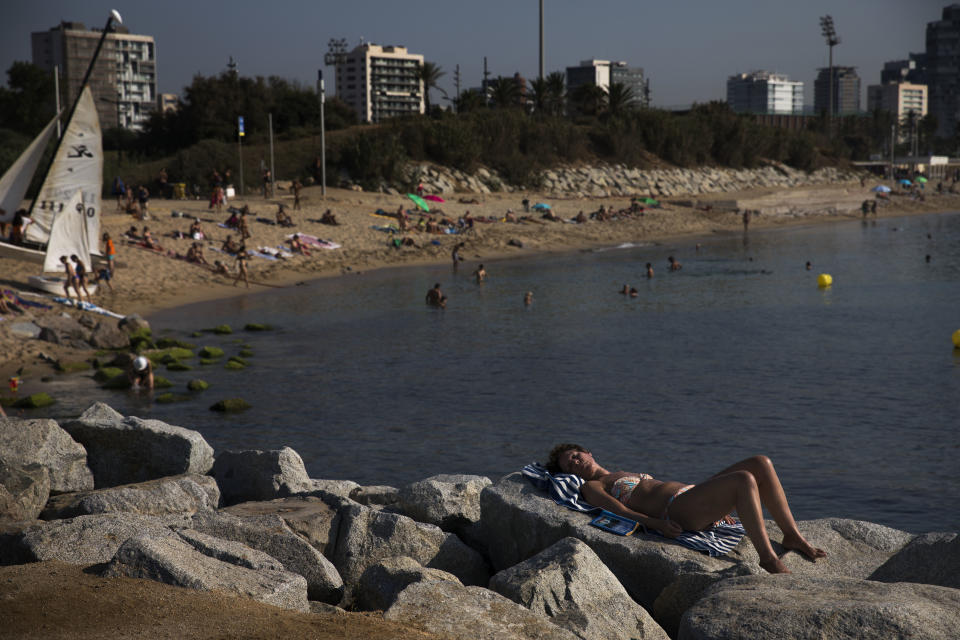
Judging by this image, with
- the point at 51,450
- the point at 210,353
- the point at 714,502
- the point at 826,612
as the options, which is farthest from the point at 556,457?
the point at 210,353

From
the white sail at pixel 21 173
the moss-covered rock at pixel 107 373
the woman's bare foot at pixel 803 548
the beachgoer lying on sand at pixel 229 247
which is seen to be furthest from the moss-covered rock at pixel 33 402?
the beachgoer lying on sand at pixel 229 247

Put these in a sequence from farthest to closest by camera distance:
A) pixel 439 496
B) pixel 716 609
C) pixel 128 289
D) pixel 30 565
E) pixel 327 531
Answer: pixel 128 289 < pixel 439 496 < pixel 327 531 < pixel 30 565 < pixel 716 609

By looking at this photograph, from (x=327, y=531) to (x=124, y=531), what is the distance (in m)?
1.54

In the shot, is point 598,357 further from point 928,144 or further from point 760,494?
point 928,144

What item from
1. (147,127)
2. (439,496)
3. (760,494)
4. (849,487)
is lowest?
(849,487)

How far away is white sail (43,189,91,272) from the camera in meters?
27.5

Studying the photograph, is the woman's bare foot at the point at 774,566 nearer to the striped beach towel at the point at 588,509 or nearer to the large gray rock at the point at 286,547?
the striped beach towel at the point at 588,509

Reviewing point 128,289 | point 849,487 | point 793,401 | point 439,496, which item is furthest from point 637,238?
point 439,496

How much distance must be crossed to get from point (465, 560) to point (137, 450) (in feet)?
14.4

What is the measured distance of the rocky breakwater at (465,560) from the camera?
5090 mm

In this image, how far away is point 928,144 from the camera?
159000mm

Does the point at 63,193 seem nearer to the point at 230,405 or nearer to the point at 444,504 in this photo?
the point at 230,405

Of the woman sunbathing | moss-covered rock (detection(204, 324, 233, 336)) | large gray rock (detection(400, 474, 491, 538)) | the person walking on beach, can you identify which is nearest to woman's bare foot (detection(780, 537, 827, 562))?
the woman sunbathing

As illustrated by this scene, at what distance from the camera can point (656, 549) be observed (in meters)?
6.68
